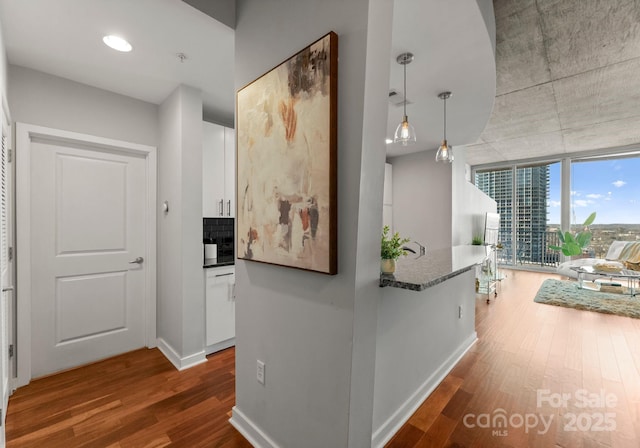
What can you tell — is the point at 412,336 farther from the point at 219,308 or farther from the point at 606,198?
the point at 606,198

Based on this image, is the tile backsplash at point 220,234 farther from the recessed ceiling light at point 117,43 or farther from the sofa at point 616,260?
the sofa at point 616,260

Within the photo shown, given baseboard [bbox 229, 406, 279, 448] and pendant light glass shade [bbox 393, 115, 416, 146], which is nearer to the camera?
baseboard [bbox 229, 406, 279, 448]

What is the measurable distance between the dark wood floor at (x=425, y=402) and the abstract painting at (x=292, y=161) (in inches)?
49.5

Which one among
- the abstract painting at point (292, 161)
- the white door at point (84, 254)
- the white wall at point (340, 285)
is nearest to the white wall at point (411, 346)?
the white wall at point (340, 285)

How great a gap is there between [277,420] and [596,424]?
207cm

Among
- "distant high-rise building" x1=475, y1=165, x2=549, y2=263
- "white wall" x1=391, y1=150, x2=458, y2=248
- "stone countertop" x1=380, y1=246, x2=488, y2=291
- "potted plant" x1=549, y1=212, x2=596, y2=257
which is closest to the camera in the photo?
"stone countertop" x1=380, y1=246, x2=488, y2=291

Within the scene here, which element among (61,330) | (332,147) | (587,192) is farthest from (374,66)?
(587,192)

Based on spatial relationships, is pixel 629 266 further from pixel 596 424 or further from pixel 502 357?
pixel 596 424

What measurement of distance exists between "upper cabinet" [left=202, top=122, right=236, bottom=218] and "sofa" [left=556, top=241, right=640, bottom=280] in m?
6.34

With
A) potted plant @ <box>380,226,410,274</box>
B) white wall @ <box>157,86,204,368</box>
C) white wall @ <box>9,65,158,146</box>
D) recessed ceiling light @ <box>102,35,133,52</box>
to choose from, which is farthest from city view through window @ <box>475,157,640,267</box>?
recessed ceiling light @ <box>102,35,133,52</box>

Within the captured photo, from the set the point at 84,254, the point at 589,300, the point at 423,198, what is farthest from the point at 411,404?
the point at 589,300

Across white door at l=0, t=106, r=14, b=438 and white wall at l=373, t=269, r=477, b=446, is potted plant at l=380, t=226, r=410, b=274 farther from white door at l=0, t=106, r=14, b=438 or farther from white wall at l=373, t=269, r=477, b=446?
white door at l=0, t=106, r=14, b=438

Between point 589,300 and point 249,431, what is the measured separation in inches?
219

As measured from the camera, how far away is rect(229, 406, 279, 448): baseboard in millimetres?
1637
